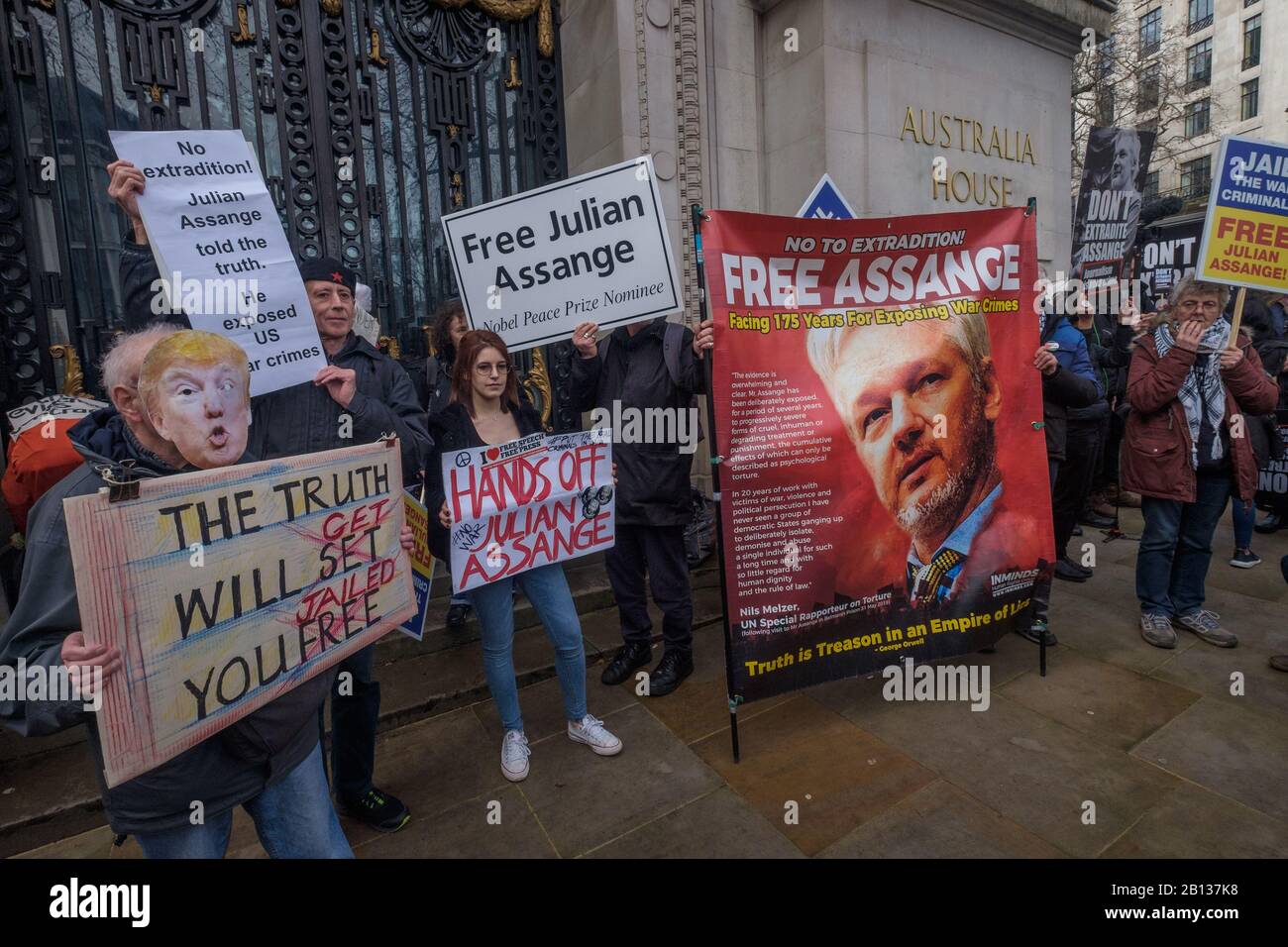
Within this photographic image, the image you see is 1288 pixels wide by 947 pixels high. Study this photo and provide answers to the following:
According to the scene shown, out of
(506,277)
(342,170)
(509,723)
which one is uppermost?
(342,170)

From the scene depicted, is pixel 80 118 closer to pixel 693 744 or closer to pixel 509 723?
pixel 509 723

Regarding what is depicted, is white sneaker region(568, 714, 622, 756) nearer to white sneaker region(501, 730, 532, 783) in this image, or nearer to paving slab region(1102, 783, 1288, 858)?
white sneaker region(501, 730, 532, 783)

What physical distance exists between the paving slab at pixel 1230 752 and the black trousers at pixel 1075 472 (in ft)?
6.21

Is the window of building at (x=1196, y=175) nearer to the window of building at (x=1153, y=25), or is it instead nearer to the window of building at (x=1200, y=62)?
the window of building at (x=1200, y=62)

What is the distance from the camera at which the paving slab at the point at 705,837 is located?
98.4 inches

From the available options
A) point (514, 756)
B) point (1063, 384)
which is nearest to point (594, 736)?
point (514, 756)

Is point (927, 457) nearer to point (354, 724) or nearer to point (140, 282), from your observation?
point (354, 724)

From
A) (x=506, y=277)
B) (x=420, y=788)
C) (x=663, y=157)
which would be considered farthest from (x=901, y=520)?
(x=663, y=157)

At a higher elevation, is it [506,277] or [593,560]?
[506,277]

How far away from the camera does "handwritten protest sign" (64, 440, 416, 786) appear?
140 cm

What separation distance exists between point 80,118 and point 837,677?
5.70 meters

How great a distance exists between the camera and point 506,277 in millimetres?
3400

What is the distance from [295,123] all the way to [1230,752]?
656 centimetres
